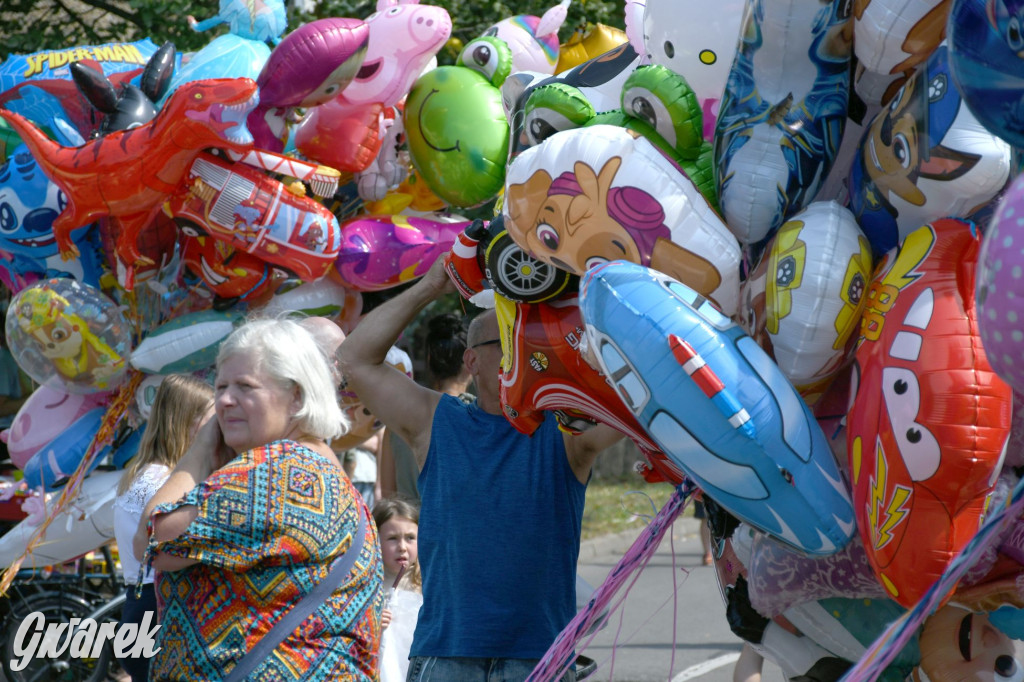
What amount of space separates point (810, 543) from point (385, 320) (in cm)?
148

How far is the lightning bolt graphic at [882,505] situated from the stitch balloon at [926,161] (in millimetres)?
390

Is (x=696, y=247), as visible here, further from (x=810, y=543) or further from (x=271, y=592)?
(x=271, y=592)

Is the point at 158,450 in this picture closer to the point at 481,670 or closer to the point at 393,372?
the point at 393,372

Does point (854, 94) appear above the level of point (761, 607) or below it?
above

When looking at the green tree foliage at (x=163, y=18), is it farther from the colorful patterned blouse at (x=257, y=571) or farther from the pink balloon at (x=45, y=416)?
the colorful patterned blouse at (x=257, y=571)

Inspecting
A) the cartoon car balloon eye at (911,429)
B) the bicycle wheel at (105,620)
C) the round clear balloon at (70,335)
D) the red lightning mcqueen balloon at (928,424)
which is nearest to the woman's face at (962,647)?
the red lightning mcqueen balloon at (928,424)

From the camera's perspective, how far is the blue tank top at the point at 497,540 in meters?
2.68

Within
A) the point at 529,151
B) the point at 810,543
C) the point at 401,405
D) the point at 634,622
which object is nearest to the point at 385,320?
the point at 401,405

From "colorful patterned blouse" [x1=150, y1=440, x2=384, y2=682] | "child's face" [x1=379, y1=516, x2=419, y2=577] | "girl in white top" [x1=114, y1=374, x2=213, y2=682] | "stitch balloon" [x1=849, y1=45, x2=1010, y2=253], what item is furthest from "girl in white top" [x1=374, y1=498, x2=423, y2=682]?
"stitch balloon" [x1=849, y1=45, x2=1010, y2=253]

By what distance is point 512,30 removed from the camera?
3764mm

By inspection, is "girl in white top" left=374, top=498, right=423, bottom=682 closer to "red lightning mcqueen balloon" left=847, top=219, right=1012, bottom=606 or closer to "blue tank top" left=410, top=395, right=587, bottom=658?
"blue tank top" left=410, top=395, right=587, bottom=658

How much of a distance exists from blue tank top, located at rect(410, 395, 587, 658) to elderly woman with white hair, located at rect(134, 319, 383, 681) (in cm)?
22

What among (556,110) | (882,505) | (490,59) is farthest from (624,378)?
(490,59)

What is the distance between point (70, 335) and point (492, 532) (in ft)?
5.83
